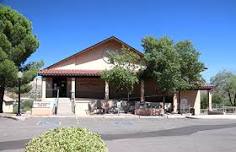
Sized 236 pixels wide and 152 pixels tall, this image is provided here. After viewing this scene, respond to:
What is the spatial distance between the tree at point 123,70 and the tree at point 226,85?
86.8ft

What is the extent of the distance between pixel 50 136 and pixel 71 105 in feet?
101

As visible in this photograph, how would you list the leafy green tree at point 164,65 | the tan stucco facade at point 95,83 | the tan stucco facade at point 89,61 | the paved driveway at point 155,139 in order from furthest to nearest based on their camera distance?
the tan stucco facade at point 89,61, the tan stucco facade at point 95,83, the leafy green tree at point 164,65, the paved driveway at point 155,139

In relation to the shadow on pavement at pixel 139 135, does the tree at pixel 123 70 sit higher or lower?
higher

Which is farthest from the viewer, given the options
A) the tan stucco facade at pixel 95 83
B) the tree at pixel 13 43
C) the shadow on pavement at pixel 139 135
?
the tan stucco facade at pixel 95 83

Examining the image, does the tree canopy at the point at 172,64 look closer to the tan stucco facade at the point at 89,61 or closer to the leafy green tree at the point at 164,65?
the leafy green tree at the point at 164,65

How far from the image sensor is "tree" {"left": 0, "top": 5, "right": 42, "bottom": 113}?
3341 cm

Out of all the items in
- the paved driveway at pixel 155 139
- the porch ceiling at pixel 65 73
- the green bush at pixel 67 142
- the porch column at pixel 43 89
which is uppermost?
the porch ceiling at pixel 65 73

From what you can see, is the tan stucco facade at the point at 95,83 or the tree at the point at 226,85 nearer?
the tan stucco facade at the point at 95,83

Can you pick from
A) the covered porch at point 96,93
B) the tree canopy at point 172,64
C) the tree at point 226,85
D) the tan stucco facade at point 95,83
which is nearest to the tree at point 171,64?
the tree canopy at point 172,64

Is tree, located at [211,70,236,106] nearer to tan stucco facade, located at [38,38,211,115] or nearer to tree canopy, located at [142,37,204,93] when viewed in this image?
tan stucco facade, located at [38,38,211,115]

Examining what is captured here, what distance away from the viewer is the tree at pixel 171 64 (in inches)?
1475

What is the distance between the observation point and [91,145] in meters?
7.12

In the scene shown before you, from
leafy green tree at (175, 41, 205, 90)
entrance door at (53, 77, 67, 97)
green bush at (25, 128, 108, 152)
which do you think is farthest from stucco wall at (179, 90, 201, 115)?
green bush at (25, 128, 108, 152)

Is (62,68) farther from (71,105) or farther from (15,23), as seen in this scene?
(15,23)
